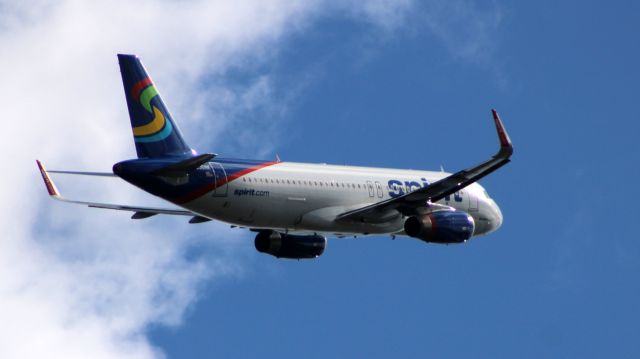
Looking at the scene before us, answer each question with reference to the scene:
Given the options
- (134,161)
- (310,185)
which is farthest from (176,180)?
(310,185)

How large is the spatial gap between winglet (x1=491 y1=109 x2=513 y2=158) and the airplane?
0.13 ft

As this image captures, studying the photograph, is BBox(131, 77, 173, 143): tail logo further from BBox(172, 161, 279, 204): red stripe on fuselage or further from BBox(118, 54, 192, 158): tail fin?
BBox(172, 161, 279, 204): red stripe on fuselage

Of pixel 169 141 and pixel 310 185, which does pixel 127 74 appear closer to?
pixel 169 141

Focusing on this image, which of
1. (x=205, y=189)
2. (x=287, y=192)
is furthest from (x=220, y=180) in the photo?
(x=287, y=192)

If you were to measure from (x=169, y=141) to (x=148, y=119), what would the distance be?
1.29 m

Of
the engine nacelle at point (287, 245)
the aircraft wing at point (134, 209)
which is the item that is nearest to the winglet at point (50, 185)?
the aircraft wing at point (134, 209)

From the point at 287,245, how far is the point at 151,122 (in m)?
11.3

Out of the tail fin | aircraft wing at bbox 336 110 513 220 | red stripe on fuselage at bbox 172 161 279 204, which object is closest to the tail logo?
the tail fin

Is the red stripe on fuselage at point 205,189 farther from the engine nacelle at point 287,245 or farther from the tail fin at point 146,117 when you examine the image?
the engine nacelle at point 287,245

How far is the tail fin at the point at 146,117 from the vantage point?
202ft

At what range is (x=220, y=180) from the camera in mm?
62094

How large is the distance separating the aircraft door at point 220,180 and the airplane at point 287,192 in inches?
2.0

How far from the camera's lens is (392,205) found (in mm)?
66000

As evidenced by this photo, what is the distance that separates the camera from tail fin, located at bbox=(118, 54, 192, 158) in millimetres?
61438
